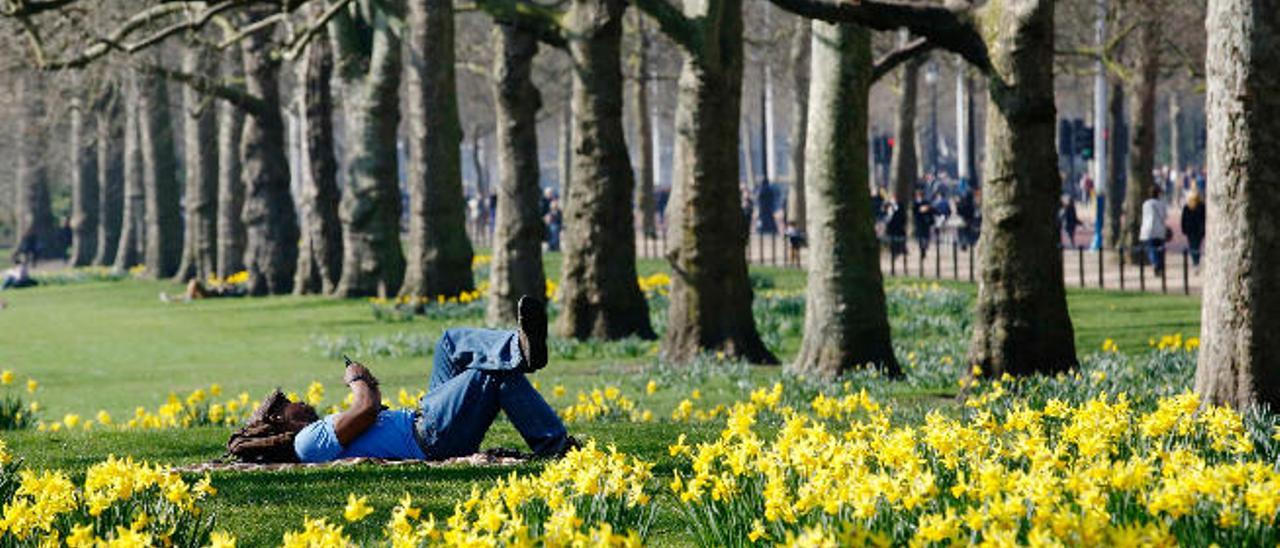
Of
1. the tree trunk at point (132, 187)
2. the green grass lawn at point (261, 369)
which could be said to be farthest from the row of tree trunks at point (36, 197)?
the green grass lawn at point (261, 369)

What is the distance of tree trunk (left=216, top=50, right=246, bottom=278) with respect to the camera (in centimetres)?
3819

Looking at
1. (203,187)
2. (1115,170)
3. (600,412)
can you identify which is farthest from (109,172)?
(600,412)

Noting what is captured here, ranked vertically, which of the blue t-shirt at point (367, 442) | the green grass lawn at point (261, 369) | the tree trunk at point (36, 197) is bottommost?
the green grass lawn at point (261, 369)

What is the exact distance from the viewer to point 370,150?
31.3 metres

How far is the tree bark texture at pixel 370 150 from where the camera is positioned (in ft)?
101

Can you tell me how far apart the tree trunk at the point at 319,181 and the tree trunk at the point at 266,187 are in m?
1.07

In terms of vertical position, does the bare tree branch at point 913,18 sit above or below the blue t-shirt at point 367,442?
above

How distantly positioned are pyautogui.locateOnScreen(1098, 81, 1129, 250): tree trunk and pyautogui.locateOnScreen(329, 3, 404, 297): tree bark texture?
40.5ft

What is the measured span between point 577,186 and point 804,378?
20.9 feet

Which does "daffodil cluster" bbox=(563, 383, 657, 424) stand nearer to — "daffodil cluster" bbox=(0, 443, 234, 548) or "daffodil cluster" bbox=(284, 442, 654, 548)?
"daffodil cluster" bbox=(284, 442, 654, 548)

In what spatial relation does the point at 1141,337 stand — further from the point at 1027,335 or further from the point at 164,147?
the point at 164,147

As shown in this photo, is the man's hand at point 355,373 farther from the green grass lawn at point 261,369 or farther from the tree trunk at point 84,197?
the tree trunk at point 84,197

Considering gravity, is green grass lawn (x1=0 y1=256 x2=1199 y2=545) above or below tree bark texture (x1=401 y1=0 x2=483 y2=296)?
below

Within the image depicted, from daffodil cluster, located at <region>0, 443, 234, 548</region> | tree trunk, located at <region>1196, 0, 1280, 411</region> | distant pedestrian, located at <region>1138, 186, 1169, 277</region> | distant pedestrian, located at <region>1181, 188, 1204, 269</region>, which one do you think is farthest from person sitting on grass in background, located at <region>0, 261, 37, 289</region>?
daffodil cluster, located at <region>0, 443, 234, 548</region>
